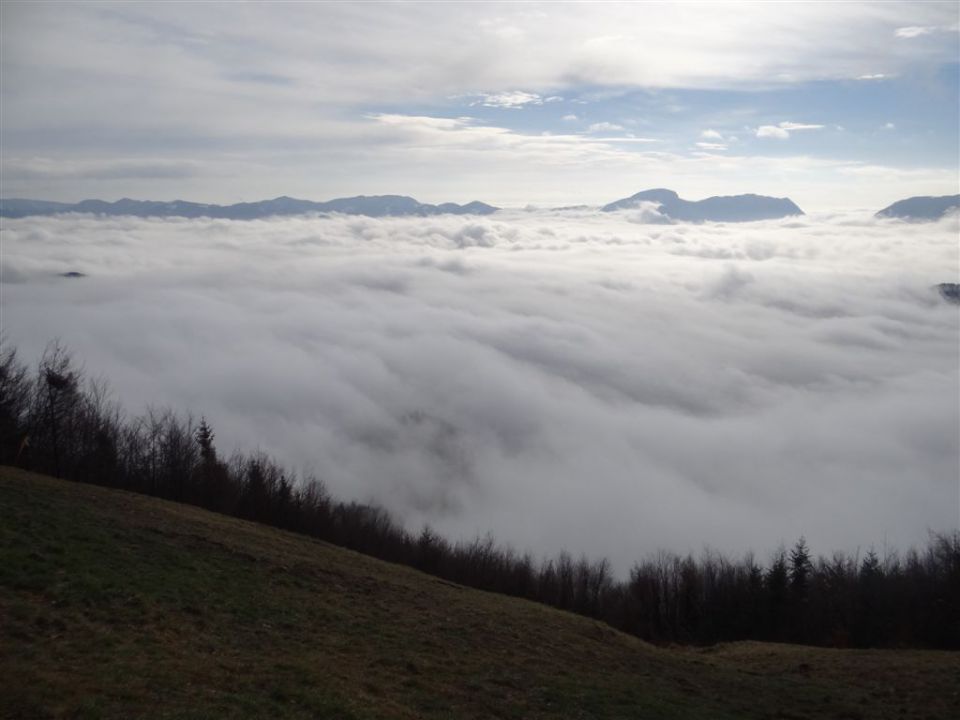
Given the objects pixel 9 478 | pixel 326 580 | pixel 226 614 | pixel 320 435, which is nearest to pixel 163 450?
pixel 9 478

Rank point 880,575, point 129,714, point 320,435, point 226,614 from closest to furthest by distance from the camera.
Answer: point 129,714 < point 226,614 < point 880,575 < point 320,435

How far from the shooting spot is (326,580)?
83.0 feet

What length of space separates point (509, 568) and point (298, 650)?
149ft

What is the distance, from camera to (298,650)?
55.1 feet

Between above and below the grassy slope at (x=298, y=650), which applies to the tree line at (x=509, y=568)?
below

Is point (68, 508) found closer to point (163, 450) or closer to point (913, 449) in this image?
point (163, 450)

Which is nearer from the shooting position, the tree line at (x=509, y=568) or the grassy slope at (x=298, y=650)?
the grassy slope at (x=298, y=650)

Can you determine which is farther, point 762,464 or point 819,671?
point 762,464

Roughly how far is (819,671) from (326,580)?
60.4ft

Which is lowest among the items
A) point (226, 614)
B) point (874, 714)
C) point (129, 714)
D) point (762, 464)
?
point (762, 464)

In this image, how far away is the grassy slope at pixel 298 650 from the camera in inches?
506

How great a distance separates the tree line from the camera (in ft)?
137

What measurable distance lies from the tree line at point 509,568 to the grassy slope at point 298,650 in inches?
564

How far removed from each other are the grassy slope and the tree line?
14.3m
